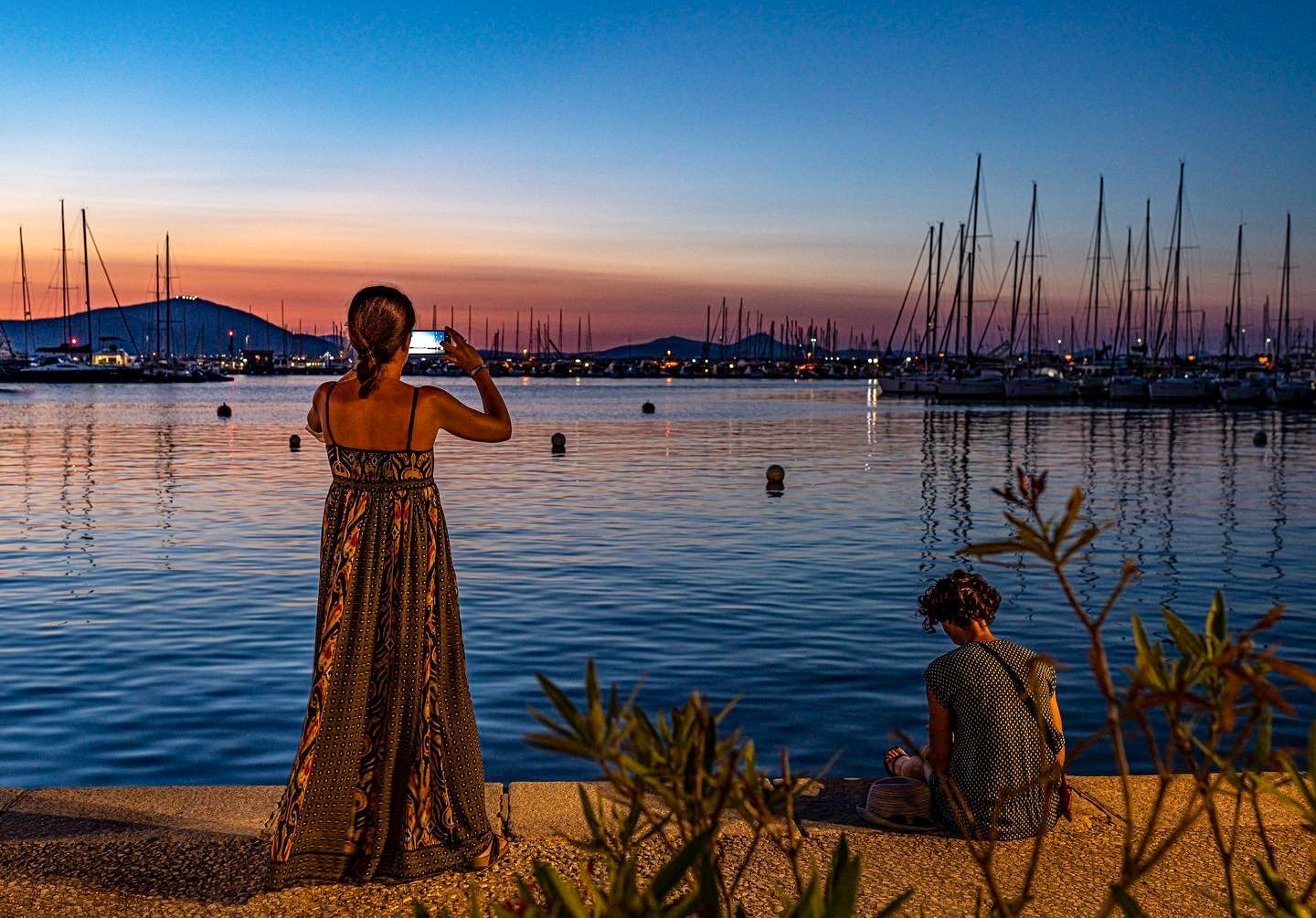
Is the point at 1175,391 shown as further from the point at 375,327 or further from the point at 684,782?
the point at 684,782

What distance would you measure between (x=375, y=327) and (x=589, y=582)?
1176cm

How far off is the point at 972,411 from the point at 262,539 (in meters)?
62.8

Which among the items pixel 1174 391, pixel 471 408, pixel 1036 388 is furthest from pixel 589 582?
pixel 1036 388

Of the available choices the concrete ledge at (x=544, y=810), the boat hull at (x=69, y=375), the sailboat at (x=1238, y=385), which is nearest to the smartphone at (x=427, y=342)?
the concrete ledge at (x=544, y=810)

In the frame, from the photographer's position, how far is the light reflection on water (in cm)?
1052

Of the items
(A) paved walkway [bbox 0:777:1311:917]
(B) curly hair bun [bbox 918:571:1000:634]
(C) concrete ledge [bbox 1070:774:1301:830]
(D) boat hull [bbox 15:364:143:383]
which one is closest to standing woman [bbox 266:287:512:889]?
(A) paved walkway [bbox 0:777:1311:917]

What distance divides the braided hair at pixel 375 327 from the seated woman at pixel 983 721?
2.65 metres

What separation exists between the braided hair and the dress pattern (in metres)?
2.66

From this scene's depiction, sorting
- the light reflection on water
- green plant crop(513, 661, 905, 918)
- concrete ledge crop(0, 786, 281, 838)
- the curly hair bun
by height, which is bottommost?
the light reflection on water

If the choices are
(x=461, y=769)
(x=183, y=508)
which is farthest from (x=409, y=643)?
(x=183, y=508)

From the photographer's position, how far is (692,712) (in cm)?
198

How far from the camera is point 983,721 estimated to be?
19.5 ft

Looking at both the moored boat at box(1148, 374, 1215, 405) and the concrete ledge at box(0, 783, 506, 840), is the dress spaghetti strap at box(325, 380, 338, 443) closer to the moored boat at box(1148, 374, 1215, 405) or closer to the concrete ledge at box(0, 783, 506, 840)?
the concrete ledge at box(0, 783, 506, 840)

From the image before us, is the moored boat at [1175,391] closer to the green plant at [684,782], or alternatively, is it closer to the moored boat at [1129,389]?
the moored boat at [1129,389]
